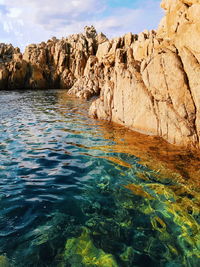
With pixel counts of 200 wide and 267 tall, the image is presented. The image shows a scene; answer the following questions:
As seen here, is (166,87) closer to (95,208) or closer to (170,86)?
(170,86)

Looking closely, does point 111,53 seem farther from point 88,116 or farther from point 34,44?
point 34,44

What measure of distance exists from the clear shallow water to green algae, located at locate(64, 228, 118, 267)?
2 cm

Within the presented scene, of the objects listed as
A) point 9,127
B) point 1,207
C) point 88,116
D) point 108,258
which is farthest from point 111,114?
point 108,258

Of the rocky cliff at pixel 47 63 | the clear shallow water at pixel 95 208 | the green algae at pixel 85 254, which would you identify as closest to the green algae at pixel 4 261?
the clear shallow water at pixel 95 208

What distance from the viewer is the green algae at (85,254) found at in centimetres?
449

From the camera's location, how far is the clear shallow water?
4715 millimetres

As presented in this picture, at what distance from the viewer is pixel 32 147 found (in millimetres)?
11531

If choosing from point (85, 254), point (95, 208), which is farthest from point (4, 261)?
point (95, 208)

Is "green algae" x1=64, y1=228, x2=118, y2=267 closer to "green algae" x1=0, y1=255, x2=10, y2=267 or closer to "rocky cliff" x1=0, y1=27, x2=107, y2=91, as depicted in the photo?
"green algae" x1=0, y1=255, x2=10, y2=267

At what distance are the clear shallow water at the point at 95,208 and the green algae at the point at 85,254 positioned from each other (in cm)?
2

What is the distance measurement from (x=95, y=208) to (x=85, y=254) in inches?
66.6

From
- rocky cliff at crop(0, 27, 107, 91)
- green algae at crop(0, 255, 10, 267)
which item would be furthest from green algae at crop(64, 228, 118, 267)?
rocky cliff at crop(0, 27, 107, 91)

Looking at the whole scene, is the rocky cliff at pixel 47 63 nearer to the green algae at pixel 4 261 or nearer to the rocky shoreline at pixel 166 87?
the rocky shoreline at pixel 166 87

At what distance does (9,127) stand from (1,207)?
1081 cm
